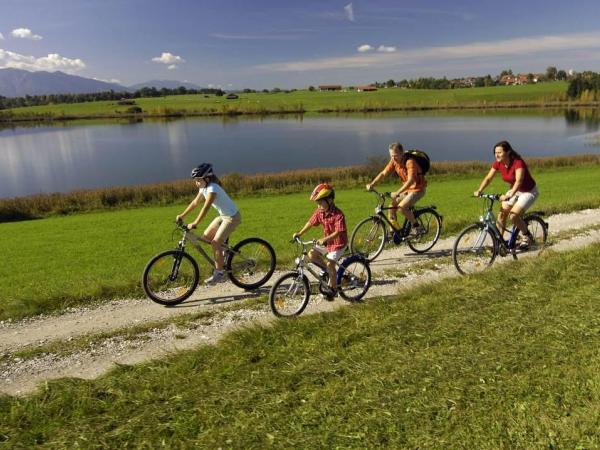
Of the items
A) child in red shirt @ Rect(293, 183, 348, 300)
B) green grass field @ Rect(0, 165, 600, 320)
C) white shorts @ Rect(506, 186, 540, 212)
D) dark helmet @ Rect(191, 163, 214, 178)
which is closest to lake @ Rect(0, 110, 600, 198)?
green grass field @ Rect(0, 165, 600, 320)

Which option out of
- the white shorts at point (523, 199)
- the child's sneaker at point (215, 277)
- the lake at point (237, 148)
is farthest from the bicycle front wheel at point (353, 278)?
the lake at point (237, 148)

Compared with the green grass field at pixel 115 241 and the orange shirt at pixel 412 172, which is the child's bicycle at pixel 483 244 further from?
the green grass field at pixel 115 241

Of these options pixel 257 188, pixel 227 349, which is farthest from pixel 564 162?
pixel 227 349

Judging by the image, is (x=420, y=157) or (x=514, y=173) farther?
(x=420, y=157)

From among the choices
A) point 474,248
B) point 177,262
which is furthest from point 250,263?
point 474,248

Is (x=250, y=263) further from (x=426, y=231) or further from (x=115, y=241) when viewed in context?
(x=115, y=241)

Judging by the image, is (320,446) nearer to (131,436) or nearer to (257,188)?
(131,436)

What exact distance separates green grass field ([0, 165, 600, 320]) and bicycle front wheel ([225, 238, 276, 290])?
818mm

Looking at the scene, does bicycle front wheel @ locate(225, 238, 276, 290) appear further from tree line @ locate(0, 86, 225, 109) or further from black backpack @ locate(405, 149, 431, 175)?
tree line @ locate(0, 86, 225, 109)

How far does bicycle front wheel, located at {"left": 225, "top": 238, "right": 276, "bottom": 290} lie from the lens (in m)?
8.59

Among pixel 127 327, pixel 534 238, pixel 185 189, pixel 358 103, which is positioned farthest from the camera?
pixel 358 103

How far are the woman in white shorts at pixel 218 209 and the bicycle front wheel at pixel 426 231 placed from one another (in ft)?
14.7

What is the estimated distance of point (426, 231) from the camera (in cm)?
1059

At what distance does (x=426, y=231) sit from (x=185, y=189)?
68.8ft
